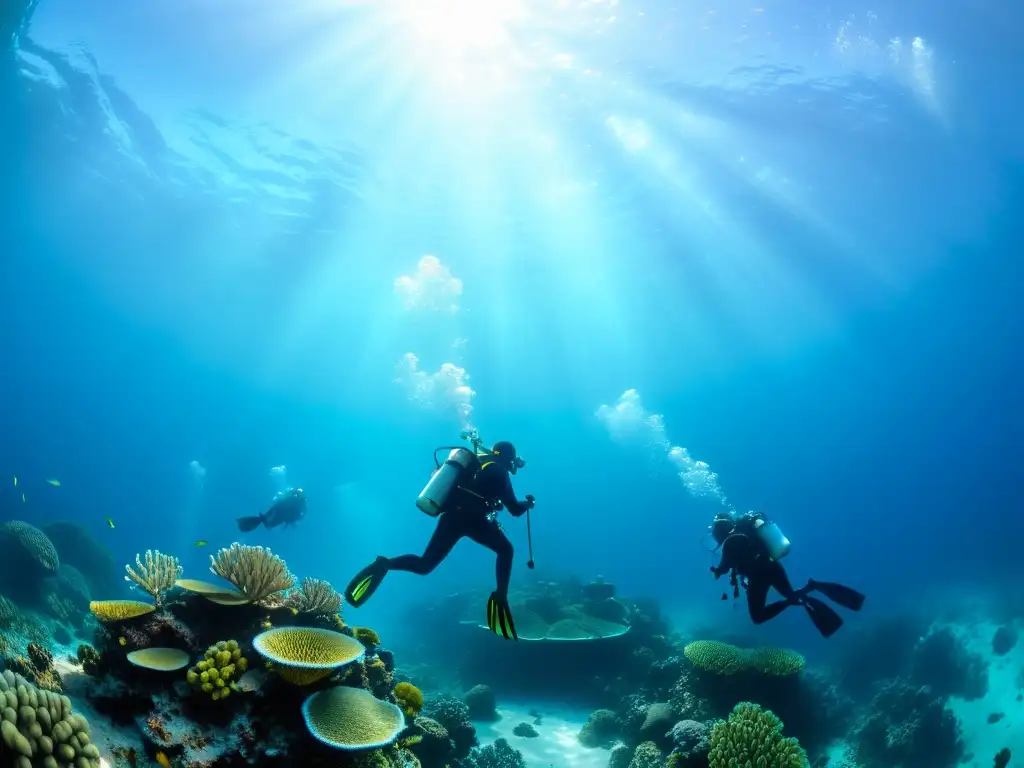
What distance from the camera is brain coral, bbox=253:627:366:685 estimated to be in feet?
14.9

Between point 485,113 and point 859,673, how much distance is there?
33277mm

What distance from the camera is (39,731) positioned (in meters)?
3.12

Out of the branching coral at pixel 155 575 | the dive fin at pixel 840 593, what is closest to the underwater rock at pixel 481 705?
the dive fin at pixel 840 593

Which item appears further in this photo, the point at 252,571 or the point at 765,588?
the point at 765,588

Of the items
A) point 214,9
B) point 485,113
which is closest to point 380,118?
point 485,113

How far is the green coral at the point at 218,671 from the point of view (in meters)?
4.41

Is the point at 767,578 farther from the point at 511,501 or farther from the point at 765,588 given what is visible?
the point at 511,501

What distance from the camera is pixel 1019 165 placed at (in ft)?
107

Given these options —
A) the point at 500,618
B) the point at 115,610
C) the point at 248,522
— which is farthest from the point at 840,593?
the point at 248,522

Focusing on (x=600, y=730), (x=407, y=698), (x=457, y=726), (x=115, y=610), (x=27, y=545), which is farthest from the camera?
(x=27, y=545)

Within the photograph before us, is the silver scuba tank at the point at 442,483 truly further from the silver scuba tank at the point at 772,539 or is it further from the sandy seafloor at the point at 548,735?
the sandy seafloor at the point at 548,735

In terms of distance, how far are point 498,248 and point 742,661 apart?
39846 mm

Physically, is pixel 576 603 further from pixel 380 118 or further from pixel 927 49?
pixel 927 49

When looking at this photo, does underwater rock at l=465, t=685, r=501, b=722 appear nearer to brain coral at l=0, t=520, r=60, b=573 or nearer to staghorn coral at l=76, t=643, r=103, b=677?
staghorn coral at l=76, t=643, r=103, b=677
